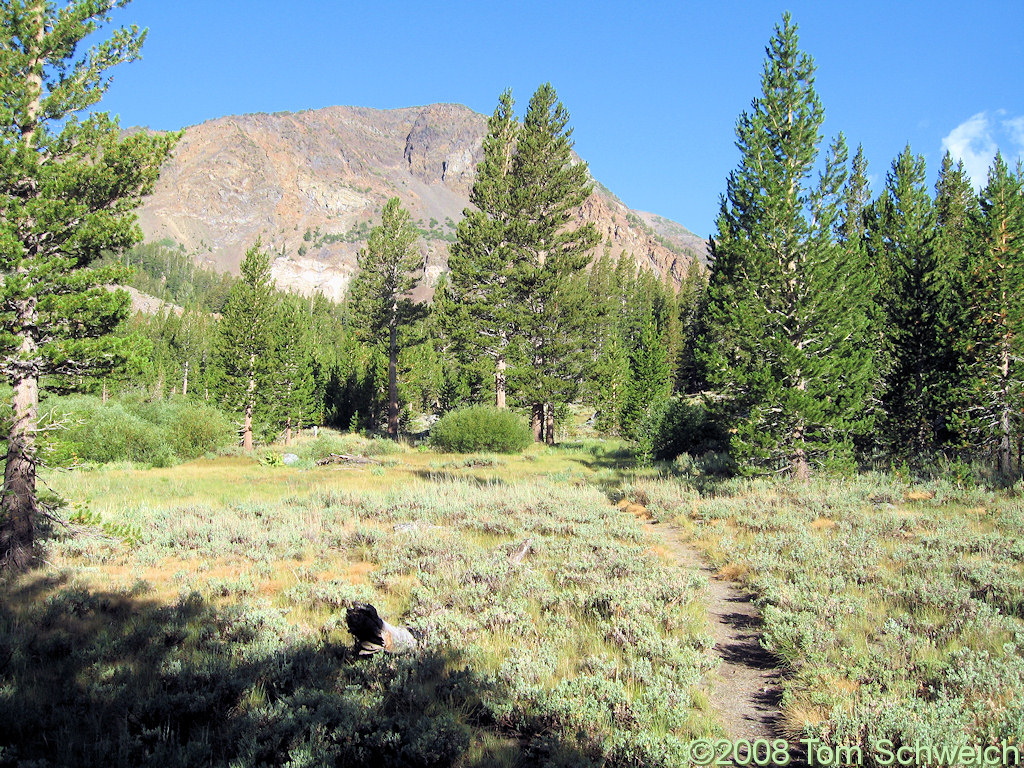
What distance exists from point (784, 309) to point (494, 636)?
1349 centimetres

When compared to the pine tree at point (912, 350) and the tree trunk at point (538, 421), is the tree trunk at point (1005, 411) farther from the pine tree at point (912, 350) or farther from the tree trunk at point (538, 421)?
the tree trunk at point (538, 421)

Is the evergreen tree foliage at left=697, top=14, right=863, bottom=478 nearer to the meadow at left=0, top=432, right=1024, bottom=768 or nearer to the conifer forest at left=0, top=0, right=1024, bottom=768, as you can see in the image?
the conifer forest at left=0, top=0, right=1024, bottom=768

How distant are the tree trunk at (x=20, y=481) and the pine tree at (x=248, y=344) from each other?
29.5 metres

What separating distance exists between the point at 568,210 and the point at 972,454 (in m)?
24.7

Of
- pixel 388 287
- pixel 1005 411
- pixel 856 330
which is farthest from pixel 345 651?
pixel 388 287

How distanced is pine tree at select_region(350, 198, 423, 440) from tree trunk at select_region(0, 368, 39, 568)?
30.6 metres

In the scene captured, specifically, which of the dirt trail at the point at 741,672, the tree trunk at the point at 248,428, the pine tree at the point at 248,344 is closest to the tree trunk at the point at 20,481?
the dirt trail at the point at 741,672

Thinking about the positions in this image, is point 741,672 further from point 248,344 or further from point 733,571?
point 248,344

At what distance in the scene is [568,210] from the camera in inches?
1358

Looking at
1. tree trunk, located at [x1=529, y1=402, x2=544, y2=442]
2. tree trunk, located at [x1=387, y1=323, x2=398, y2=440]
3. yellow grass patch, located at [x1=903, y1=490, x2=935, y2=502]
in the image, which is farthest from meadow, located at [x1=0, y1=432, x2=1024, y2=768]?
tree trunk, located at [x1=387, y1=323, x2=398, y2=440]

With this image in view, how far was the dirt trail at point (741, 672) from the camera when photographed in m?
4.42

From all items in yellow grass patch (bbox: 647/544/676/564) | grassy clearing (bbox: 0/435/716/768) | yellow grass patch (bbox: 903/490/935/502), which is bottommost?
grassy clearing (bbox: 0/435/716/768)

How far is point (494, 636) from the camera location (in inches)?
228

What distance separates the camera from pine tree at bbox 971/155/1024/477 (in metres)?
14.3
